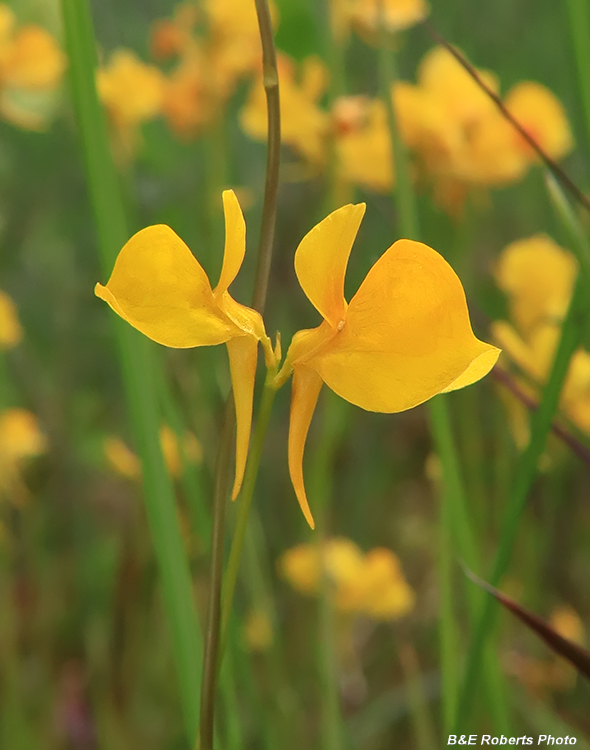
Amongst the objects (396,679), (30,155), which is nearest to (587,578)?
(396,679)

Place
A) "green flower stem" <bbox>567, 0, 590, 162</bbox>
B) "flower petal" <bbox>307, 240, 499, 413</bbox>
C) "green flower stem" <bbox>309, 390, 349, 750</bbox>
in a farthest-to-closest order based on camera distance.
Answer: "green flower stem" <bbox>309, 390, 349, 750</bbox> → "green flower stem" <bbox>567, 0, 590, 162</bbox> → "flower petal" <bbox>307, 240, 499, 413</bbox>

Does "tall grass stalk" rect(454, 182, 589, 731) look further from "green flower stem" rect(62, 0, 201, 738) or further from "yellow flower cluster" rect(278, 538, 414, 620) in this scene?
"yellow flower cluster" rect(278, 538, 414, 620)

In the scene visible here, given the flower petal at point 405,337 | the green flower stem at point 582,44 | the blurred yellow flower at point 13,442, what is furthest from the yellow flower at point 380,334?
the blurred yellow flower at point 13,442

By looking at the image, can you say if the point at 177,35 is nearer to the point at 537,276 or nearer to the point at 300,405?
the point at 537,276

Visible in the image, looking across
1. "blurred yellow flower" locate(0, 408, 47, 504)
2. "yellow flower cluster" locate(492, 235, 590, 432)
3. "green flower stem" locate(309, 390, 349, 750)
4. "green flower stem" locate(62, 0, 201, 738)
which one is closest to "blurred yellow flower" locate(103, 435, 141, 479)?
"blurred yellow flower" locate(0, 408, 47, 504)

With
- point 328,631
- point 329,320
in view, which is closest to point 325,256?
point 329,320

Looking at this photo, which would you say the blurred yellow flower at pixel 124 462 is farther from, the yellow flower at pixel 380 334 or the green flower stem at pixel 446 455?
the yellow flower at pixel 380 334

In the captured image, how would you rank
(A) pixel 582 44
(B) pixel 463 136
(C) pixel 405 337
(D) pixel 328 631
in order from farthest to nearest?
(B) pixel 463 136, (D) pixel 328 631, (A) pixel 582 44, (C) pixel 405 337
